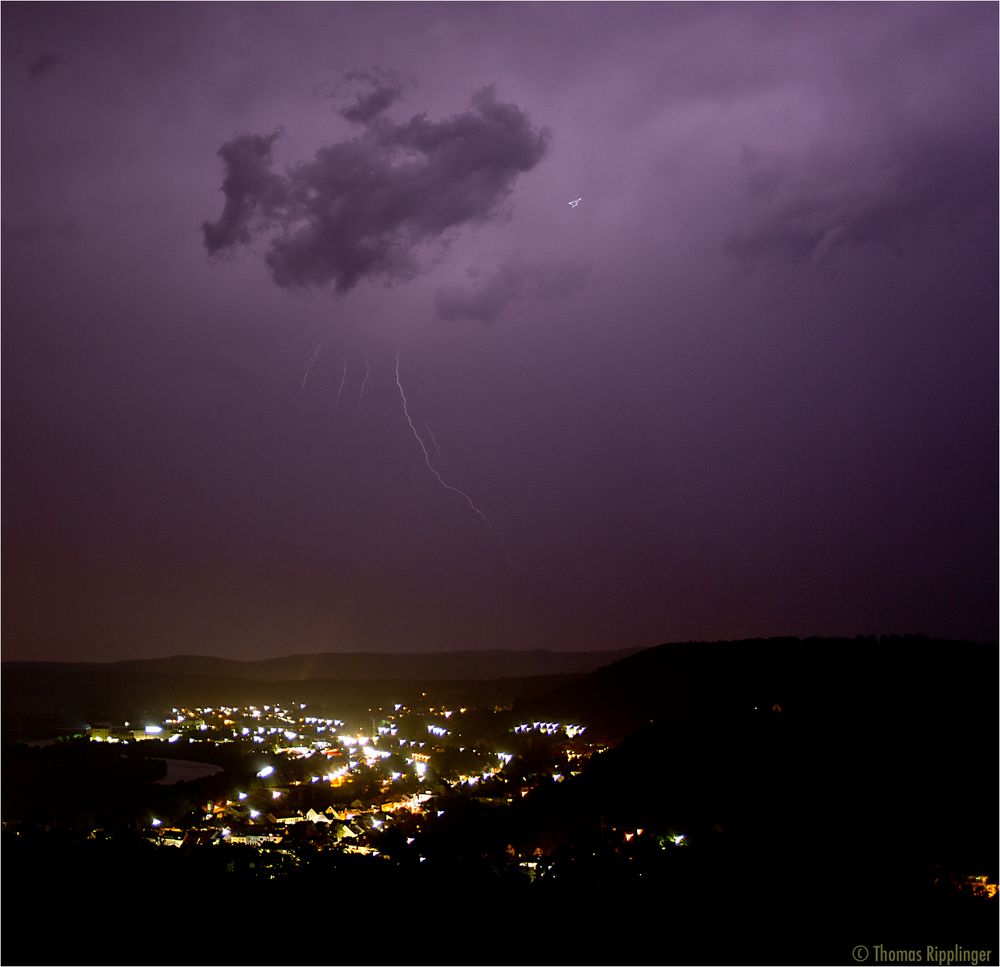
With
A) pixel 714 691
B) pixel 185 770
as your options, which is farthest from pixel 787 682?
pixel 185 770

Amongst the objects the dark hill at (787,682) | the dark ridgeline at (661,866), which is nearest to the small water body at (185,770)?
the dark ridgeline at (661,866)

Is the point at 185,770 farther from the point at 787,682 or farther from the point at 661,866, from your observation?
the point at 661,866

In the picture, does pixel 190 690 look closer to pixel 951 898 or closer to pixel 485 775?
pixel 485 775

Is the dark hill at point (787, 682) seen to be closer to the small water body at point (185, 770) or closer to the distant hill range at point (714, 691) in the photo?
the distant hill range at point (714, 691)

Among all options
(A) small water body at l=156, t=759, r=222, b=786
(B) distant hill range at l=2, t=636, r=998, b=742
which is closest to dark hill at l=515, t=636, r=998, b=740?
(B) distant hill range at l=2, t=636, r=998, b=742

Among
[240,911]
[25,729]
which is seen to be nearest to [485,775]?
[240,911]
